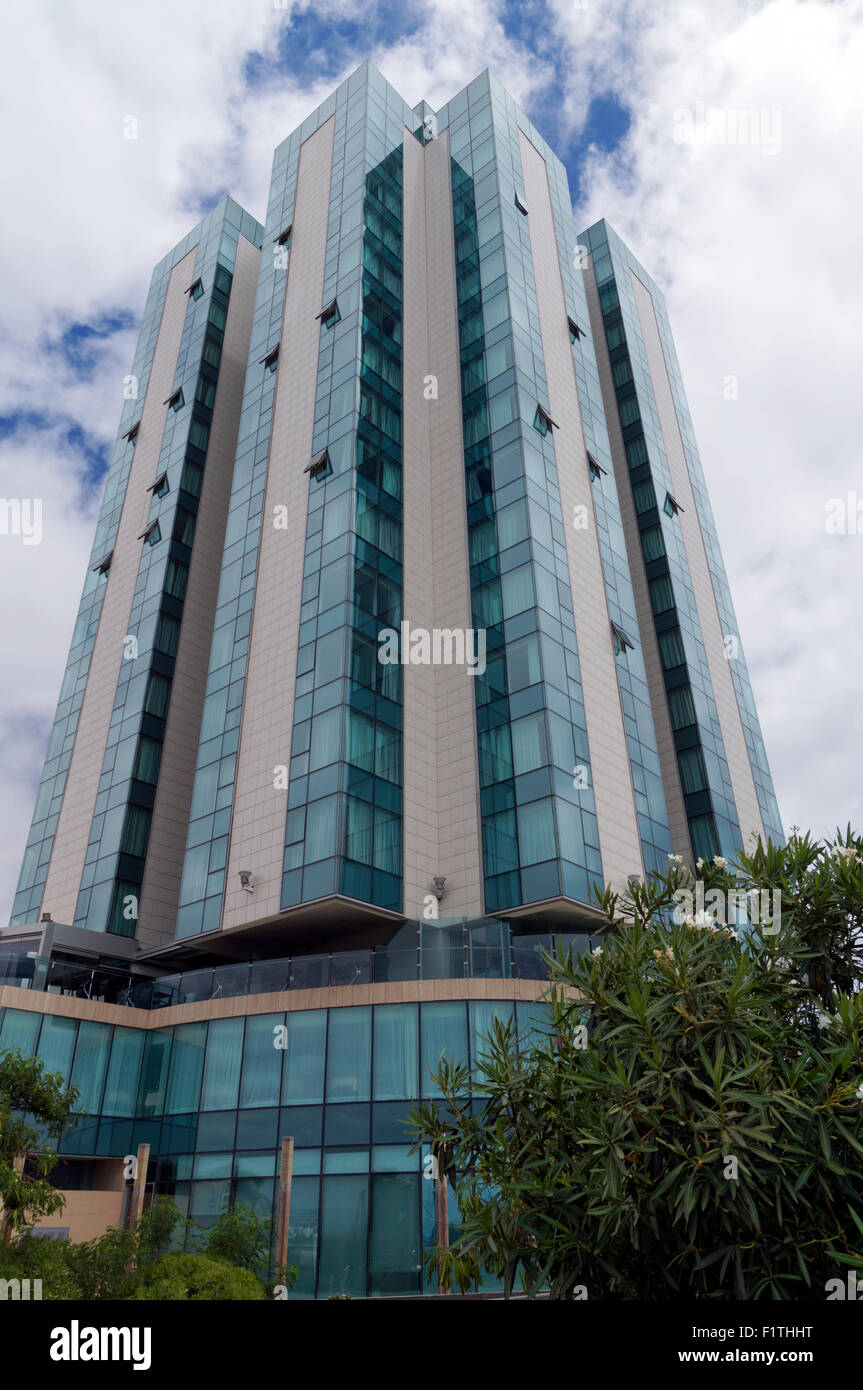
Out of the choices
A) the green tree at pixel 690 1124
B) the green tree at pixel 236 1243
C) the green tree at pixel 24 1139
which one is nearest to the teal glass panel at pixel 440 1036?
the green tree at pixel 236 1243

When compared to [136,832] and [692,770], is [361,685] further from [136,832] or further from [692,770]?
Answer: [692,770]

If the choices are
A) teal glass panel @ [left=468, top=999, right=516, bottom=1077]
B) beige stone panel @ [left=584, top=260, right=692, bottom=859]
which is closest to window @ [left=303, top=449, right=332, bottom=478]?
beige stone panel @ [left=584, top=260, right=692, bottom=859]

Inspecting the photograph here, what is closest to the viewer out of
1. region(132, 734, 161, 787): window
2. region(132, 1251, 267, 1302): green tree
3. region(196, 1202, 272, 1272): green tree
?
region(132, 1251, 267, 1302): green tree

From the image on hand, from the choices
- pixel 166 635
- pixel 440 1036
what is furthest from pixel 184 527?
pixel 440 1036

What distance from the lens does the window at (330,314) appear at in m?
45.8

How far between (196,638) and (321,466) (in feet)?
39.9

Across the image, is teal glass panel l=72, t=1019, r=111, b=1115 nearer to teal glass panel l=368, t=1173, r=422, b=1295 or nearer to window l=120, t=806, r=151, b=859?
teal glass panel l=368, t=1173, r=422, b=1295

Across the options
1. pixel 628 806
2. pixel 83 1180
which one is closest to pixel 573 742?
pixel 628 806

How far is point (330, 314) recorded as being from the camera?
45.9 meters

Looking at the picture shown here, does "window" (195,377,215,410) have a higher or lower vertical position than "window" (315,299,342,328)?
higher

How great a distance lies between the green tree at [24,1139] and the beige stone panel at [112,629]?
2182 centimetres

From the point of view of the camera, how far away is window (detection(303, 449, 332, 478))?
41.5 m

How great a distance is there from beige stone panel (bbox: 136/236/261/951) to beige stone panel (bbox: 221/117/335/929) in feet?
24.2

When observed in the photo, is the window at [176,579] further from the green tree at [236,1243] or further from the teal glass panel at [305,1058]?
the green tree at [236,1243]
